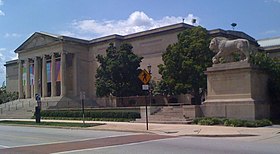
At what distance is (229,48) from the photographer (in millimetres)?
28500

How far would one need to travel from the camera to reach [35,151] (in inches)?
592

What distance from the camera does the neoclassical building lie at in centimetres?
7029

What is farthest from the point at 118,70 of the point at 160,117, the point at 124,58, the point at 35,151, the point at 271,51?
the point at 35,151

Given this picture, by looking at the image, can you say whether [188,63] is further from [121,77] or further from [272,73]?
[121,77]

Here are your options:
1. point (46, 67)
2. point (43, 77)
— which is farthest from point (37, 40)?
point (43, 77)

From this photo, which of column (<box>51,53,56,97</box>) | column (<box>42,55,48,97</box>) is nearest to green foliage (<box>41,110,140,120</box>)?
column (<box>51,53,56,97</box>)

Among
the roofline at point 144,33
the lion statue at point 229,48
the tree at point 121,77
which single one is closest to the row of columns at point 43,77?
the roofline at point 144,33

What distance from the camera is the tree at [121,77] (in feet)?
178

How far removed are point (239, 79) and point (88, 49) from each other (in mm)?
56672

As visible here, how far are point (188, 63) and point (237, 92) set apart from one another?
556 inches

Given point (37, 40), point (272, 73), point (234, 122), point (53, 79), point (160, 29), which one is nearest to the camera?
point (234, 122)

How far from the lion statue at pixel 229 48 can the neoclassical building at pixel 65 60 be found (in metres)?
38.5

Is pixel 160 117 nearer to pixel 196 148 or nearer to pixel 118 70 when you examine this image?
pixel 196 148

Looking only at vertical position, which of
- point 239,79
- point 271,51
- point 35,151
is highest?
point 271,51
